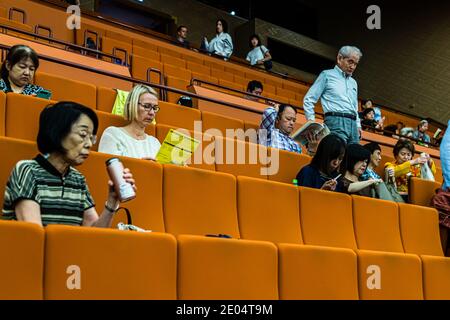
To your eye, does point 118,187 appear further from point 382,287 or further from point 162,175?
point 382,287

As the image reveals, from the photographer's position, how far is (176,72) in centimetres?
176

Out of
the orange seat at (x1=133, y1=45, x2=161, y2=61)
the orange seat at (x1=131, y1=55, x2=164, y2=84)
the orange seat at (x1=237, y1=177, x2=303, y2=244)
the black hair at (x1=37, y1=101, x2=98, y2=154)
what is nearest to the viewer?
the black hair at (x1=37, y1=101, x2=98, y2=154)

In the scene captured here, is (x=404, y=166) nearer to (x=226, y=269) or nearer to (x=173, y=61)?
(x=226, y=269)

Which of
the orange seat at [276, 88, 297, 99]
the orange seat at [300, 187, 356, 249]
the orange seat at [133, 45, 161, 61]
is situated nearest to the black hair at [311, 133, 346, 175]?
the orange seat at [300, 187, 356, 249]

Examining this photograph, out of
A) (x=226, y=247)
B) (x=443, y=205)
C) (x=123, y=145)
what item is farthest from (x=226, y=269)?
(x=443, y=205)

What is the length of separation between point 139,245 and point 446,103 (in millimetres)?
2403

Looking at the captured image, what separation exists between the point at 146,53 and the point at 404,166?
1018 mm

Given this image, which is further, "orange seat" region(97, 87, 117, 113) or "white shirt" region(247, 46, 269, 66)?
"white shirt" region(247, 46, 269, 66)

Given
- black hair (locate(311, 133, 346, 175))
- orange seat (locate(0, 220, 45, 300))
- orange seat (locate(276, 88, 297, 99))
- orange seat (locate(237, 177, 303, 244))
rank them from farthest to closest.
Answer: orange seat (locate(276, 88, 297, 99)) < black hair (locate(311, 133, 346, 175)) < orange seat (locate(237, 177, 303, 244)) < orange seat (locate(0, 220, 45, 300))

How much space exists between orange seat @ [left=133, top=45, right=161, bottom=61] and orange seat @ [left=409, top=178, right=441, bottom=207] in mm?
1053

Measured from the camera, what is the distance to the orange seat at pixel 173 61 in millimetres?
1918

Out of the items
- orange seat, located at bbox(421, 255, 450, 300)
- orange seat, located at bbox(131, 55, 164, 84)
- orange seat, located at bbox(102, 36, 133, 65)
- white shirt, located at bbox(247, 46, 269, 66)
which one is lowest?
orange seat, located at bbox(421, 255, 450, 300)

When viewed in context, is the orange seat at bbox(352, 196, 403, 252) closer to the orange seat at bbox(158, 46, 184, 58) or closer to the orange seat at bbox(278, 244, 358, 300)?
the orange seat at bbox(278, 244, 358, 300)

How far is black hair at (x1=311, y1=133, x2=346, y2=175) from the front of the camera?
84 centimetres
